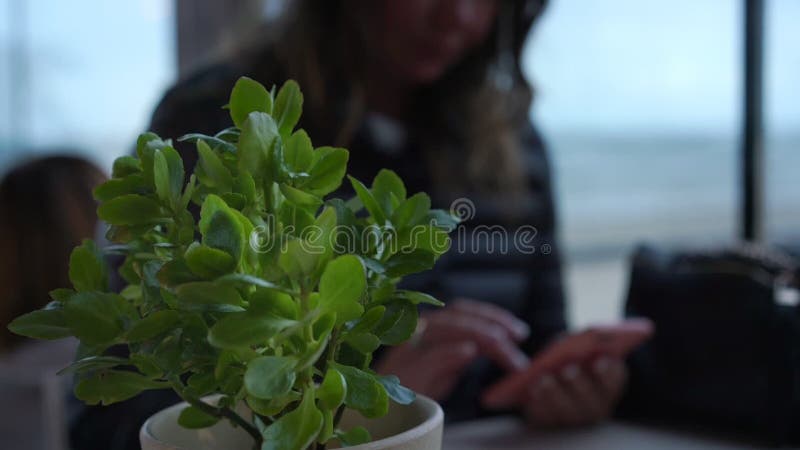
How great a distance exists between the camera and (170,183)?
0.27 meters

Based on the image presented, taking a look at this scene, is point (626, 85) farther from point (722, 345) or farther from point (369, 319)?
point (369, 319)

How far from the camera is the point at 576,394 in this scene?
84 centimetres

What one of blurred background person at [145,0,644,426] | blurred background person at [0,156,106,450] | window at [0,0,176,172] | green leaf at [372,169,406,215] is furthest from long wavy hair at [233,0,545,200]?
window at [0,0,176,172]

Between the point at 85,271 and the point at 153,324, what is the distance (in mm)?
52

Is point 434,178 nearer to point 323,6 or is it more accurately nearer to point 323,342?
point 323,6

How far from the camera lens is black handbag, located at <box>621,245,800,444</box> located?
80 centimetres

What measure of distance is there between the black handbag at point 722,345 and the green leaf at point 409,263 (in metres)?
0.64

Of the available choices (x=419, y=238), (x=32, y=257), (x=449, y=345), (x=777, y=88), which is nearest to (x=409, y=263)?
(x=419, y=238)

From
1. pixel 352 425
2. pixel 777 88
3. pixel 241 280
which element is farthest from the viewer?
pixel 777 88

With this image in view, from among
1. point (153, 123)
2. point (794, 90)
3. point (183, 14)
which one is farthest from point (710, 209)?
point (153, 123)

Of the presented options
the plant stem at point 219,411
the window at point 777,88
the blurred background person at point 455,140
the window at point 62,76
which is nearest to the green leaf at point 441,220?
the plant stem at point 219,411

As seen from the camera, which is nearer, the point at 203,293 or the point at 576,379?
the point at 203,293

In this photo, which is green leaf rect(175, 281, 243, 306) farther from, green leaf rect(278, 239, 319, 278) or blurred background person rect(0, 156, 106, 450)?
blurred background person rect(0, 156, 106, 450)

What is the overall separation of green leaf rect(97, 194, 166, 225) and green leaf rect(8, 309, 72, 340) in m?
0.04
